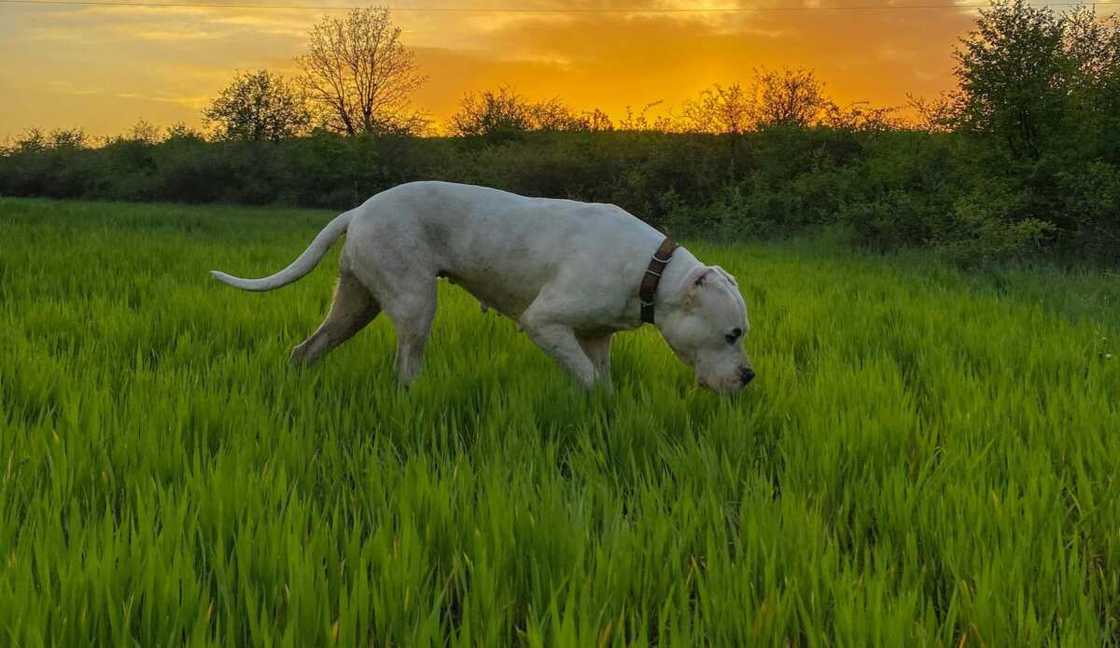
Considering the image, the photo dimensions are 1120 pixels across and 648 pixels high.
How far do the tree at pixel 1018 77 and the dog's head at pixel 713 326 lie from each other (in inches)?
439

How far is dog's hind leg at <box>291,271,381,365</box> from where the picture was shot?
416 centimetres

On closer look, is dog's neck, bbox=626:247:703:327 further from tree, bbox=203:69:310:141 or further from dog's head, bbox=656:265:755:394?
tree, bbox=203:69:310:141

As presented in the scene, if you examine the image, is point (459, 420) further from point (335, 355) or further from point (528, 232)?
point (335, 355)

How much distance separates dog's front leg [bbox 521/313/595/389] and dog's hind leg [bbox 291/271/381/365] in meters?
1.13

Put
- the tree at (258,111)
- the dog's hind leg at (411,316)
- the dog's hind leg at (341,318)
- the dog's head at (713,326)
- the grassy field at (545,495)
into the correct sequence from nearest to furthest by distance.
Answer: the grassy field at (545,495), the dog's head at (713,326), the dog's hind leg at (411,316), the dog's hind leg at (341,318), the tree at (258,111)

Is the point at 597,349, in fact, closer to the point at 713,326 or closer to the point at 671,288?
the point at 671,288

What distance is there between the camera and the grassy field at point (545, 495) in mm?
1510

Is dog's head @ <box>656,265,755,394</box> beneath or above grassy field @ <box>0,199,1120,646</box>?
above

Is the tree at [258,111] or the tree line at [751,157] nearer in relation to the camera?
the tree line at [751,157]

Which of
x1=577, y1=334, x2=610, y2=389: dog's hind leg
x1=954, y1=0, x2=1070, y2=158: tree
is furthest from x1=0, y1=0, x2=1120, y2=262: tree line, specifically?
x1=577, y1=334, x2=610, y2=389: dog's hind leg

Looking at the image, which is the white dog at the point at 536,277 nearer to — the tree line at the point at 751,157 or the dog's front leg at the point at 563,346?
the dog's front leg at the point at 563,346

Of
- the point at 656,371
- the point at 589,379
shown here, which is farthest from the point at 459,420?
the point at 656,371

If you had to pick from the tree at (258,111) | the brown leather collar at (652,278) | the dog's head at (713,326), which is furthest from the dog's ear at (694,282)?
the tree at (258,111)

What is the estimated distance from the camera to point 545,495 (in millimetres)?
2061
